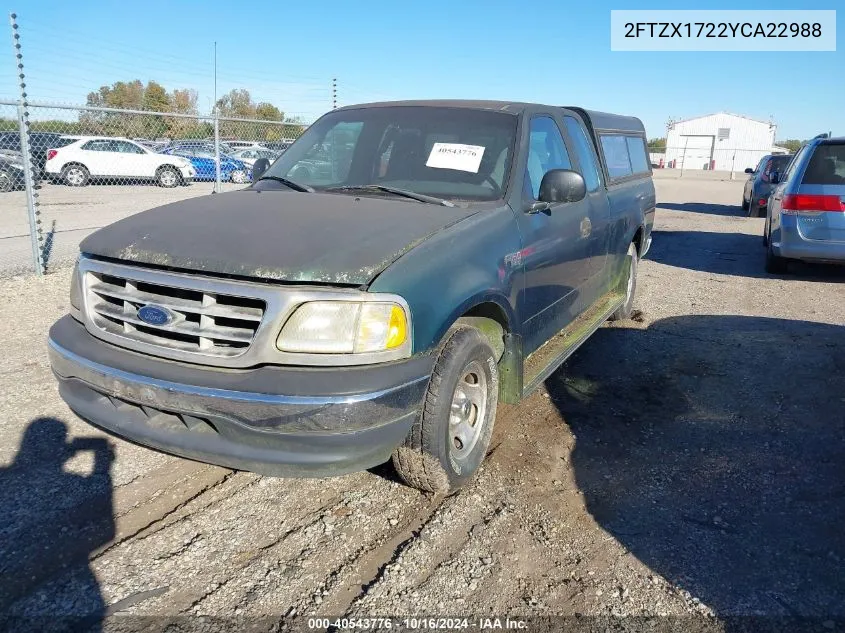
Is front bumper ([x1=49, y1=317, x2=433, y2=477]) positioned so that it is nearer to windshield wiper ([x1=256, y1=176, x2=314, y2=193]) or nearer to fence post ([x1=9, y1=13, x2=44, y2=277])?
windshield wiper ([x1=256, y1=176, x2=314, y2=193])

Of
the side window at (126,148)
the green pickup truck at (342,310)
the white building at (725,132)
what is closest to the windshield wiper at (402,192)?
the green pickup truck at (342,310)

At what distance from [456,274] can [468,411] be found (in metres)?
0.77

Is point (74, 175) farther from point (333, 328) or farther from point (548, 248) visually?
point (333, 328)

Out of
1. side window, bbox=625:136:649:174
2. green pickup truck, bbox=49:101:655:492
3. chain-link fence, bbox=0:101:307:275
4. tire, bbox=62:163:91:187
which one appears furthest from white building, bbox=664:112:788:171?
green pickup truck, bbox=49:101:655:492

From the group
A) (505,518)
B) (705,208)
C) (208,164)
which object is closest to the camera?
(505,518)

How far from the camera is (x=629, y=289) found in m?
6.44

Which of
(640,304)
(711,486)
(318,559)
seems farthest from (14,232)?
(711,486)

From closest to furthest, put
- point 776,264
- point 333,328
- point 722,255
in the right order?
point 333,328 < point 776,264 < point 722,255

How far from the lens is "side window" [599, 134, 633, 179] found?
553cm

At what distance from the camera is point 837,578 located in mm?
2674

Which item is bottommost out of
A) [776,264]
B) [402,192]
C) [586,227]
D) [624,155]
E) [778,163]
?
[776,264]

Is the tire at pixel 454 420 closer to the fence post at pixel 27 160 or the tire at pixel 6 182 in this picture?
the fence post at pixel 27 160

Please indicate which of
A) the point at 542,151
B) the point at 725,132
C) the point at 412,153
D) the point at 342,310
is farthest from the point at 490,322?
the point at 725,132

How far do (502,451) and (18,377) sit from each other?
133 inches
